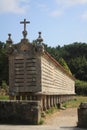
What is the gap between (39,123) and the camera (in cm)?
1302

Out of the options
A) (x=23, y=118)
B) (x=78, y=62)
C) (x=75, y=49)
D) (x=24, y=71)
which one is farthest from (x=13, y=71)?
(x=75, y=49)

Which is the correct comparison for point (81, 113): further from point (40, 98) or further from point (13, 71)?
point (13, 71)

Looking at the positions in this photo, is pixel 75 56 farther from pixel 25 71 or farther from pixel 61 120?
pixel 61 120

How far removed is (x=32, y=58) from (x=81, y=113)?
5.78 meters

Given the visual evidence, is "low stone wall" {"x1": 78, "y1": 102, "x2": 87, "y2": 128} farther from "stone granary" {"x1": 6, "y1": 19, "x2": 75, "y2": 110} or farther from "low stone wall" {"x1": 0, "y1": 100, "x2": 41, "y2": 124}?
"stone granary" {"x1": 6, "y1": 19, "x2": 75, "y2": 110}

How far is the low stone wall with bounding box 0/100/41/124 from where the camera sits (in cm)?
1291

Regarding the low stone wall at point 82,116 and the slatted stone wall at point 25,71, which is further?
the slatted stone wall at point 25,71

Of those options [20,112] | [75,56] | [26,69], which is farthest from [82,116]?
[75,56]

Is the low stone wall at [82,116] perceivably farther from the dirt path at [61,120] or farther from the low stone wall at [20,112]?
the low stone wall at [20,112]

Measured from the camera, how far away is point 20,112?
13.1 metres

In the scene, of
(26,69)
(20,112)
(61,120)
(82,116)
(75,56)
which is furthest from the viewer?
(75,56)

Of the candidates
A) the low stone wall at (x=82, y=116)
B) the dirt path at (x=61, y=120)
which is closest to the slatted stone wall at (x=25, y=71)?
the dirt path at (x=61, y=120)

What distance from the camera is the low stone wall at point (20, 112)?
12.9 m

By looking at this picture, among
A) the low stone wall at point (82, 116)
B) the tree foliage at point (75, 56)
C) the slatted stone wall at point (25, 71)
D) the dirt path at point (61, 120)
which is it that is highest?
the tree foliage at point (75, 56)
